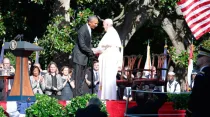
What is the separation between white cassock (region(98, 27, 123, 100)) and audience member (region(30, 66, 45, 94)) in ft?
4.59

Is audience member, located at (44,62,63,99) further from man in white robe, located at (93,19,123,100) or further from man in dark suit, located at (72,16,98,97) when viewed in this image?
man in white robe, located at (93,19,123,100)

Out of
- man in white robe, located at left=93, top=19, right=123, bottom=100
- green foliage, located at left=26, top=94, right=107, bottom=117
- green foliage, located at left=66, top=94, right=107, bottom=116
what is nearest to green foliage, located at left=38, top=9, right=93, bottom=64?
man in white robe, located at left=93, top=19, right=123, bottom=100

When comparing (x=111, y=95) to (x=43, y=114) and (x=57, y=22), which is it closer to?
(x=43, y=114)

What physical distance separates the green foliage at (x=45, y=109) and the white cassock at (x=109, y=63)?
6.93ft

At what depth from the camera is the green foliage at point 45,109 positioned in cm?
1532

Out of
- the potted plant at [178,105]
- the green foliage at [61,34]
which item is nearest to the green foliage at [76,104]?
the potted plant at [178,105]

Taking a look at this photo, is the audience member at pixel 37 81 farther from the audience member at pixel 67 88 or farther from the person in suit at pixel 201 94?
the person in suit at pixel 201 94

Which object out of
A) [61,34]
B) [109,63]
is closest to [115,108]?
[109,63]

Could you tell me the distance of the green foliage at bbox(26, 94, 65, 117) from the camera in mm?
15320

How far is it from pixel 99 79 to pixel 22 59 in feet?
6.71

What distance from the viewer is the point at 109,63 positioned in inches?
694

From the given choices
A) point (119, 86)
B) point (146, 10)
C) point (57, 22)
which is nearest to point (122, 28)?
point (146, 10)

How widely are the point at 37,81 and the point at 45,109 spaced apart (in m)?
2.54

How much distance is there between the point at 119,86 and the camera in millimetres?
18547
